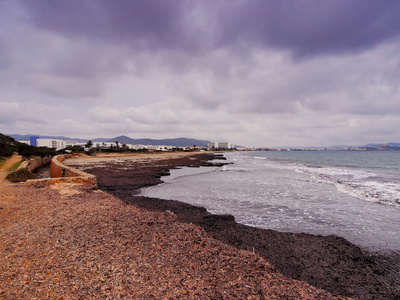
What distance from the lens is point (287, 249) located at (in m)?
5.88

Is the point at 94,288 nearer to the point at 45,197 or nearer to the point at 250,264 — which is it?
the point at 250,264

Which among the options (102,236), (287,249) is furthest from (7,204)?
(287,249)

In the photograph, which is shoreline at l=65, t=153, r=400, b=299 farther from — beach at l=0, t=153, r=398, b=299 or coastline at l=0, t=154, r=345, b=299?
coastline at l=0, t=154, r=345, b=299

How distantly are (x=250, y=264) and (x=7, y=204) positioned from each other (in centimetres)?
947

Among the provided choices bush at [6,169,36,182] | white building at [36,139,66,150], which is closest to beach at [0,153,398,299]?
bush at [6,169,36,182]

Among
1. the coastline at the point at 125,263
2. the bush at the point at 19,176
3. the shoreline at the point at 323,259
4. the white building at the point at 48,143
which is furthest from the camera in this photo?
the white building at the point at 48,143

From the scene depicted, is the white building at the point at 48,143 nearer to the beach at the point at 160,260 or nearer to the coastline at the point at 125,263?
the beach at the point at 160,260

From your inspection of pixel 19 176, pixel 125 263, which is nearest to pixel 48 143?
pixel 19 176

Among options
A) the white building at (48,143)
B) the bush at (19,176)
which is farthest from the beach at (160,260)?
the white building at (48,143)

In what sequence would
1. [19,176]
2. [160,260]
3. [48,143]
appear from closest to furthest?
A: [160,260] → [19,176] → [48,143]

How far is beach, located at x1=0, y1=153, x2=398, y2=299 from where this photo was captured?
3.36m

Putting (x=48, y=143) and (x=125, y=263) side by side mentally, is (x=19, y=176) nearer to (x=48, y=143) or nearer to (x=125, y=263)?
(x=125, y=263)

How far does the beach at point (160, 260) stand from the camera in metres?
3.36

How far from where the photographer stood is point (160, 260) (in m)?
4.18
